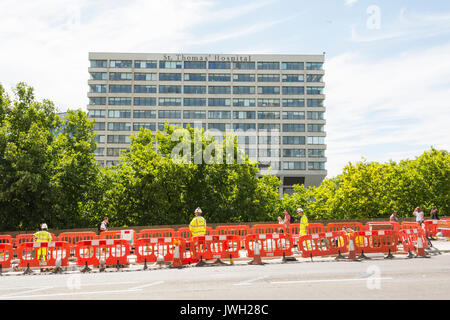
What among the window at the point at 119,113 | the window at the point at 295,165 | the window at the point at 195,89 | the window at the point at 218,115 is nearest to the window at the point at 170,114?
the window at the point at 195,89

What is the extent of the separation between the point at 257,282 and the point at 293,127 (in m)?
70.1

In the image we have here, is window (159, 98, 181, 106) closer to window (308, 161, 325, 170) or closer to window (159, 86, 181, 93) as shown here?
window (159, 86, 181, 93)

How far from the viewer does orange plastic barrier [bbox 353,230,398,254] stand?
13.2m

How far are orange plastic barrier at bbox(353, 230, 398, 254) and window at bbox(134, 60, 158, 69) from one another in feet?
231

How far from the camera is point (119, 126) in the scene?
75.8 metres

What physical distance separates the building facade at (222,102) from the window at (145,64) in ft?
0.68

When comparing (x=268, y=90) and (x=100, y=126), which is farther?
(x=268, y=90)

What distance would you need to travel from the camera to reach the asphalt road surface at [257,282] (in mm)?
7273

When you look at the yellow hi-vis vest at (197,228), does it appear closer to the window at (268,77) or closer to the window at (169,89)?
the window at (169,89)

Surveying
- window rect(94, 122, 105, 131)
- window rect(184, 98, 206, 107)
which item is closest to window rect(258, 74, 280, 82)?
window rect(184, 98, 206, 107)

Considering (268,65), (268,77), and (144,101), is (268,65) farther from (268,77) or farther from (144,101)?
(144,101)

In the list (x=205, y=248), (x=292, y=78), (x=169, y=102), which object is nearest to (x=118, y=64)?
(x=169, y=102)

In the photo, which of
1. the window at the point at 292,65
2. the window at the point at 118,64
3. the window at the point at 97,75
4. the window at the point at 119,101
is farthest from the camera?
the window at the point at 292,65
